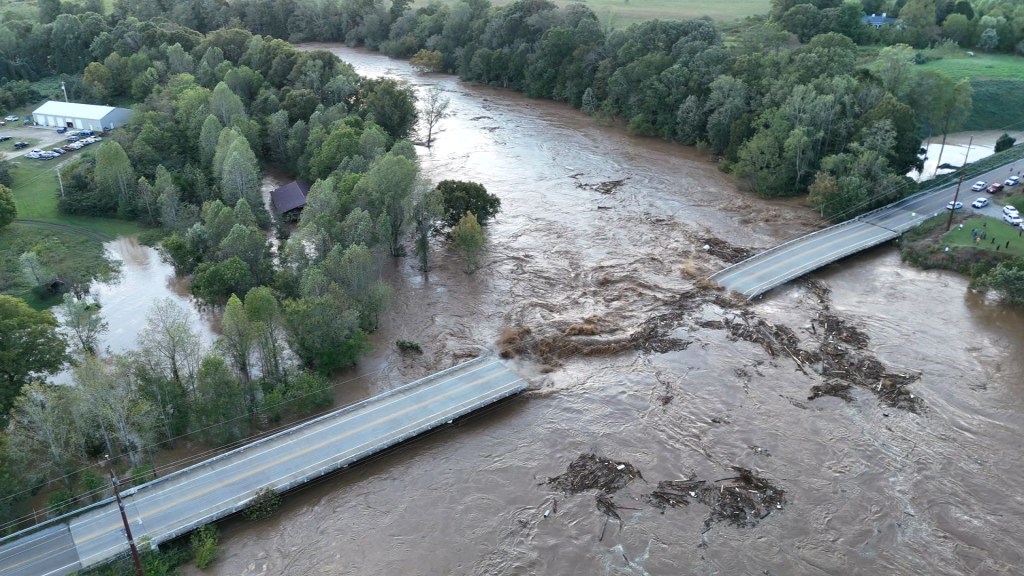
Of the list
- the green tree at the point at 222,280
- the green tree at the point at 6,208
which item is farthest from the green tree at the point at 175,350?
the green tree at the point at 6,208

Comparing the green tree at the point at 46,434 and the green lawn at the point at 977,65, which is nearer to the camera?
the green tree at the point at 46,434

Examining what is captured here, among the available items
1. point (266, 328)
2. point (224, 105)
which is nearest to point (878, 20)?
point (224, 105)

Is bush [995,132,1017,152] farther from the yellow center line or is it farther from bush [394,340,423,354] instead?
bush [394,340,423,354]

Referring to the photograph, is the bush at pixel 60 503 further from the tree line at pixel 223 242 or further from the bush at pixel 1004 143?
the bush at pixel 1004 143

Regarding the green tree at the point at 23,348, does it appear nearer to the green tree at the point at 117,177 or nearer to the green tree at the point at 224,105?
the green tree at the point at 117,177

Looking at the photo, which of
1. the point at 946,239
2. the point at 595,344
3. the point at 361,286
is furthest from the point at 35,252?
the point at 946,239

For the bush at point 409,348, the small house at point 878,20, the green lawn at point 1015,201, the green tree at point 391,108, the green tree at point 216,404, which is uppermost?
the small house at point 878,20

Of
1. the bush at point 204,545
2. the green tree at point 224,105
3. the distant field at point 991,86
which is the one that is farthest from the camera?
the distant field at point 991,86

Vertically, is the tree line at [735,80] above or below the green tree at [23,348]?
above

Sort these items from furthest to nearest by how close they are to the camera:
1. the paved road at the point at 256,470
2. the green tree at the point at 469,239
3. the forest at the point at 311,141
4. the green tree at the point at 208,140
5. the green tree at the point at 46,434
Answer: the green tree at the point at 208,140 < the green tree at the point at 469,239 < the forest at the point at 311,141 < the green tree at the point at 46,434 < the paved road at the point at 256,470
